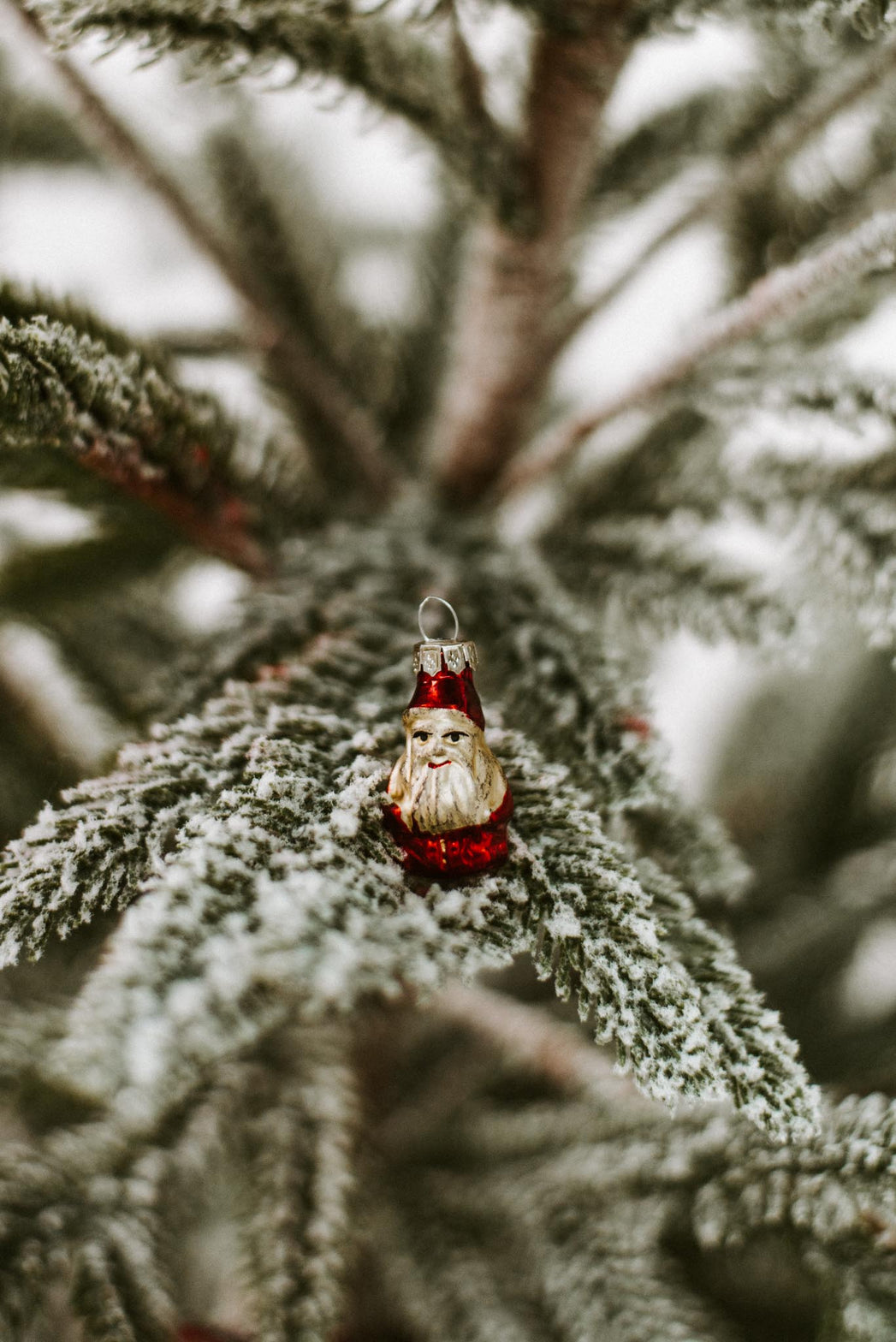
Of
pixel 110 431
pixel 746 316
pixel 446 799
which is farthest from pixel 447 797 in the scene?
pixel 746 316

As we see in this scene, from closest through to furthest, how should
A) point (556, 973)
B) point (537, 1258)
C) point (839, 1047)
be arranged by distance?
point (556, 973), point (537, 1258), point (839, 1047)

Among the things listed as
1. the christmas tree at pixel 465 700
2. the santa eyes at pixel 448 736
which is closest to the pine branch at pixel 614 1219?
the christmas tree at pixel 465 700

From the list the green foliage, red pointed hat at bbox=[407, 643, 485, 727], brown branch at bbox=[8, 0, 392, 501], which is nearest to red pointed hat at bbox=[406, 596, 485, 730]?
red pointed hat at bbox=[407, 643, 485, 727]

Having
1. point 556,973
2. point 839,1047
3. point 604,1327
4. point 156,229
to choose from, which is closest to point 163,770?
point 556,973

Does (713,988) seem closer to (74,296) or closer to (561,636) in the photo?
(561,636)

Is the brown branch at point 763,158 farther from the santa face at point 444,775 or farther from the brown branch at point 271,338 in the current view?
the santa face at point 444,775

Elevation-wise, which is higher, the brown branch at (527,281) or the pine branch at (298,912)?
the brown branch at (527,281)

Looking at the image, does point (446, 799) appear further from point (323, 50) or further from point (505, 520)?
point (505, 520)
